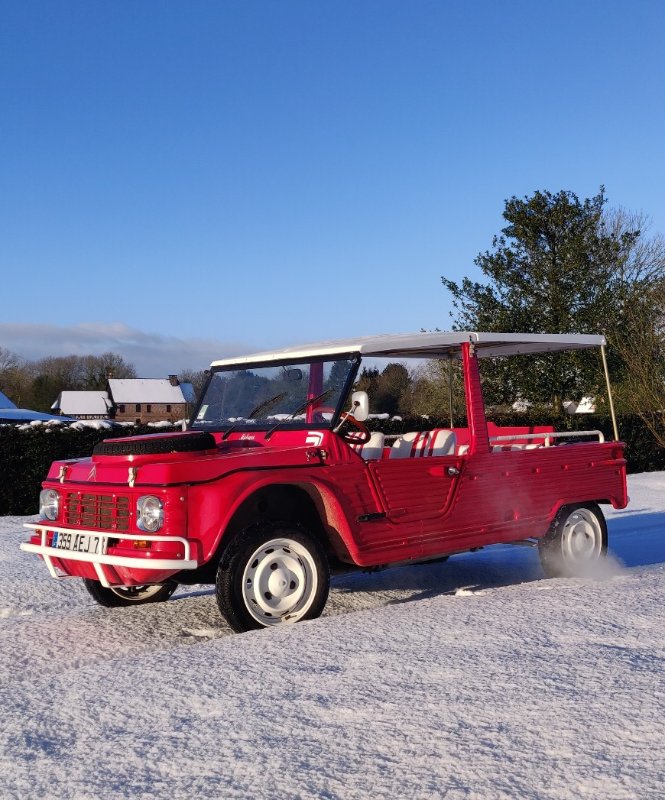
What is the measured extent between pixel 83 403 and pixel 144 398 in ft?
20.4

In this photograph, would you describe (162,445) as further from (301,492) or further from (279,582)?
(279,582)

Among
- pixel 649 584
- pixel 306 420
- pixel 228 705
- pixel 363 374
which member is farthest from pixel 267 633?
pixel 649 584

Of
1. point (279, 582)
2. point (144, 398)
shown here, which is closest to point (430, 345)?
point (279, 582)

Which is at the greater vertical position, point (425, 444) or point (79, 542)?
point (425, 444)

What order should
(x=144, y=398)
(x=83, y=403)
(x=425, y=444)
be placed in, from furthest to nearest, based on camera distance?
1. (x=144, y=398)
2. (x=83, y=403)
3. (x=425, y=444)

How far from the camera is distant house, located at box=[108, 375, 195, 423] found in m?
87.0

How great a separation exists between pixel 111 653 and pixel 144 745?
6.50ft

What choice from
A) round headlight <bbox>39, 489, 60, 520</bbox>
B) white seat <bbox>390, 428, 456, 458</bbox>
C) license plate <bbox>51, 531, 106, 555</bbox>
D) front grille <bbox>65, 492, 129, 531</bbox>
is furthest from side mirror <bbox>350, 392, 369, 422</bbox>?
round headlight <bbox>39, 489, 60, 520</bbox>

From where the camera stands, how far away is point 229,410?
7109 millimetres

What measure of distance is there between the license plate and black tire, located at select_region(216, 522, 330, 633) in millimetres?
811

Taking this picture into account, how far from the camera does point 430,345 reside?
22.4ft

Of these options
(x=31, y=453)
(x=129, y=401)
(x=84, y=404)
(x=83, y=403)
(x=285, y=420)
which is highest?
(x=129, y=401)

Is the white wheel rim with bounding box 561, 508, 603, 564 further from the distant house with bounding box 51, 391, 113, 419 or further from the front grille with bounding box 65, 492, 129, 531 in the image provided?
the distant house with bounding box 51, 391, 113, 419

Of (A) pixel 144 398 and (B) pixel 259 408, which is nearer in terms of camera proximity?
(B) pixel 259 408
